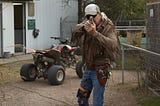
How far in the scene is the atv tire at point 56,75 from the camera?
32.4 ft

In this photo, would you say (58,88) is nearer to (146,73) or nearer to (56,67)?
(56,67)

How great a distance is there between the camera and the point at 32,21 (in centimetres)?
1881

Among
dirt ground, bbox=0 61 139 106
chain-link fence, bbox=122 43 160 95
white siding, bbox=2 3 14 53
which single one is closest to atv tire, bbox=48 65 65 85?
dirt ground, bbox=0 61 139 106

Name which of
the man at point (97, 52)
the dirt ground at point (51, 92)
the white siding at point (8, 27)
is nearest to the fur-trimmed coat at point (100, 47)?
the man at point (97, 52)

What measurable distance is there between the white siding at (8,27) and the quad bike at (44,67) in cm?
660

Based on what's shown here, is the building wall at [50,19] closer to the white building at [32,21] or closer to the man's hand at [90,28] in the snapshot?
the white building at [32,21]

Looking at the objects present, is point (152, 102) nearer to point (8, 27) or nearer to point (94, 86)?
point (94, 86)

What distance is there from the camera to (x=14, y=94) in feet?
29.2

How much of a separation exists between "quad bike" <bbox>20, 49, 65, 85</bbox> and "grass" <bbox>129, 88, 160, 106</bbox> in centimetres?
191

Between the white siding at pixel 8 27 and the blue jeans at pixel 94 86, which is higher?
the white siding at pixel 8 27

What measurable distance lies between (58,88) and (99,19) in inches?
170

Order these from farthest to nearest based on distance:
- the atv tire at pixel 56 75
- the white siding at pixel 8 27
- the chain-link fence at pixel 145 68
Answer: the white siding at pixel 8 27 < the atv tire at pixel 56 75 < the chain-link fence at pixel 145 68

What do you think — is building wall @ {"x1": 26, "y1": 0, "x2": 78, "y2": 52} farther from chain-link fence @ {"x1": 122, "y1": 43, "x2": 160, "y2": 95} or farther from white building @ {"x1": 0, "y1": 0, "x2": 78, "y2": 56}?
chain-link fence @ {"x1": 122, "y1": 43, "x2": 160, "y2": 95}

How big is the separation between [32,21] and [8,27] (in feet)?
5.92
